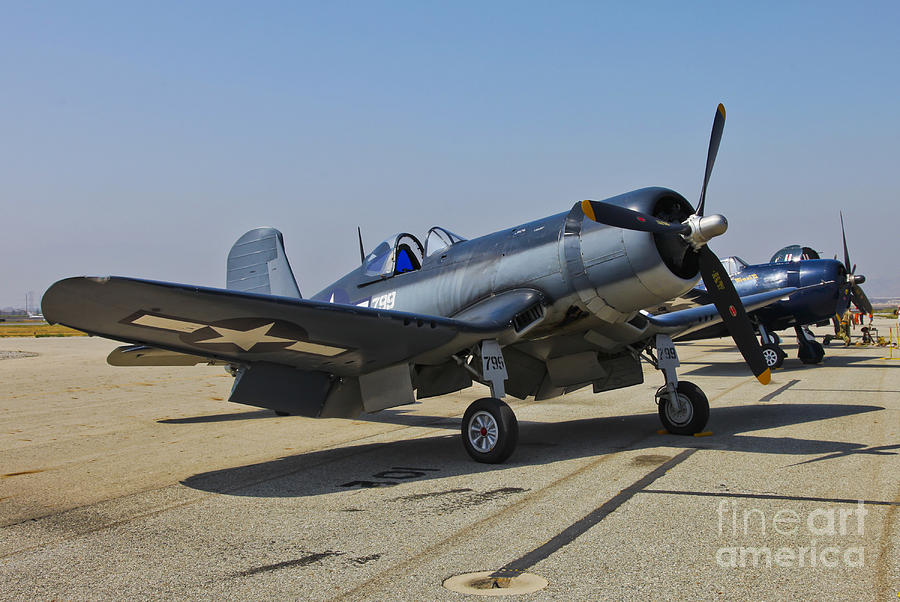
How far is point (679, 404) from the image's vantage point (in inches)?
321

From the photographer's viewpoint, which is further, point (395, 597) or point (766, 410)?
point (766, 410)

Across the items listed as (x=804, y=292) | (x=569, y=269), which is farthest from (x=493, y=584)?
(x=804, y=292)

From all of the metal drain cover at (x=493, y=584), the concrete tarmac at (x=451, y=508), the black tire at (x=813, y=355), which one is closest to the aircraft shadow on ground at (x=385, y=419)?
the concrete tarmac at (x=451, y=508)

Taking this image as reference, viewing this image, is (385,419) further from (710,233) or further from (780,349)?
(780,349)

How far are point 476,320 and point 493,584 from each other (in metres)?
4.15

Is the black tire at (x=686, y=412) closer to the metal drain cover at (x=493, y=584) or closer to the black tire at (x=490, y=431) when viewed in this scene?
the black tire at (x=490, y=431)

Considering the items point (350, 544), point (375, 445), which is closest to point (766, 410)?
point (375, 445)

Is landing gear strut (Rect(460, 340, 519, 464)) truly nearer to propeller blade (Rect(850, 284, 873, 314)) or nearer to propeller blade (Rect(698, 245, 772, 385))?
propeller blade (Rect(698, 245, 772, 385))

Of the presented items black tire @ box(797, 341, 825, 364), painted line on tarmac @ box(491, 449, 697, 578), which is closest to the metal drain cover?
painted line on tarmac @ box(491, 449, 697, 578)

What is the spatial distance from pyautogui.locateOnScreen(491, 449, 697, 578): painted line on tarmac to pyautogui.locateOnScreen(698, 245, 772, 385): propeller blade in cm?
213

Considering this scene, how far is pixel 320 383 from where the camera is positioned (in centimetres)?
800

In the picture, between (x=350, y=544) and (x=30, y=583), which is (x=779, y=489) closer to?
(x=350, y=544)

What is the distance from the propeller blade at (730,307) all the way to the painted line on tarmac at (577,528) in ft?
6.98

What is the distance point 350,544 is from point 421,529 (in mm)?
513
